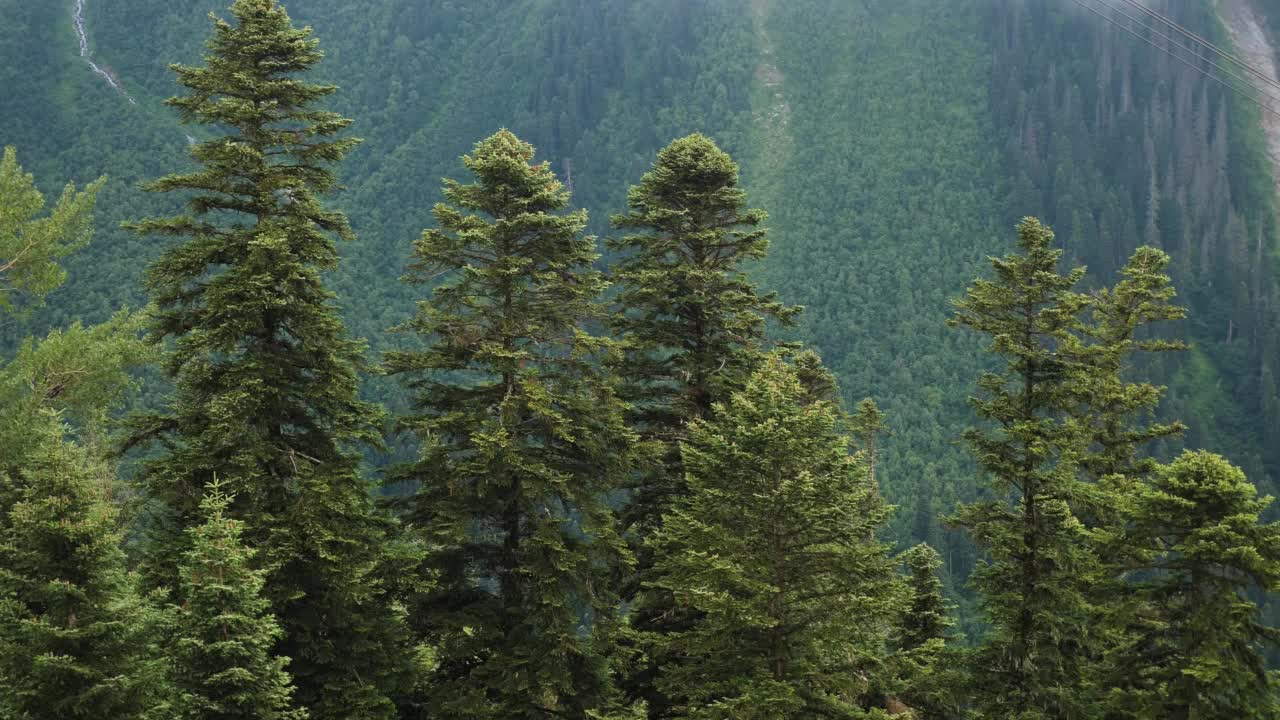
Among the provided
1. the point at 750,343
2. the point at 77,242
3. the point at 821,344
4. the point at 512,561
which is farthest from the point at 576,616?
the point at 821,344

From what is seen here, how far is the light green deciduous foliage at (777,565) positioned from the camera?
1773 centimetres

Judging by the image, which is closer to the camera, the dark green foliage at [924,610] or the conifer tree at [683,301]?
the conifer tree at [683,301]

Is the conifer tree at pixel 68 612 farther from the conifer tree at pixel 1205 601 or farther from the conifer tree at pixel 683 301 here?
the conifer tree at pixel 1205 601

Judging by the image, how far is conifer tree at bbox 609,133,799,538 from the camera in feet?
78.2

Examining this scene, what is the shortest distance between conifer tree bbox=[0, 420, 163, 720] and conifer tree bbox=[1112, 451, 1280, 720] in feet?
50.4

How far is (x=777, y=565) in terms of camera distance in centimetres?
1822

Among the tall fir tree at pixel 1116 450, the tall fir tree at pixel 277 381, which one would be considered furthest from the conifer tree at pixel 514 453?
the tall fir tree at pixel 1116 450

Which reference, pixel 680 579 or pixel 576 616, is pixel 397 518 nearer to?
pixel 576 616

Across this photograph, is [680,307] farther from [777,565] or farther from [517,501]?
[777,565]

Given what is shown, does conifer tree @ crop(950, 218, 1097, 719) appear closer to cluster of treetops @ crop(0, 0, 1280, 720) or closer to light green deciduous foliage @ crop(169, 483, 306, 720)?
cluster of treetops @ crop(0, 0, 1280, 720)

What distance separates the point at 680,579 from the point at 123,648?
29.1 ft

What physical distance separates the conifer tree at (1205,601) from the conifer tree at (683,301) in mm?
9271

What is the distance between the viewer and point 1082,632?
72.0 feet

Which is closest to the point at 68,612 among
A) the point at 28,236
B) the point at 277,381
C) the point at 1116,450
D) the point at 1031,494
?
the point at 277,381
